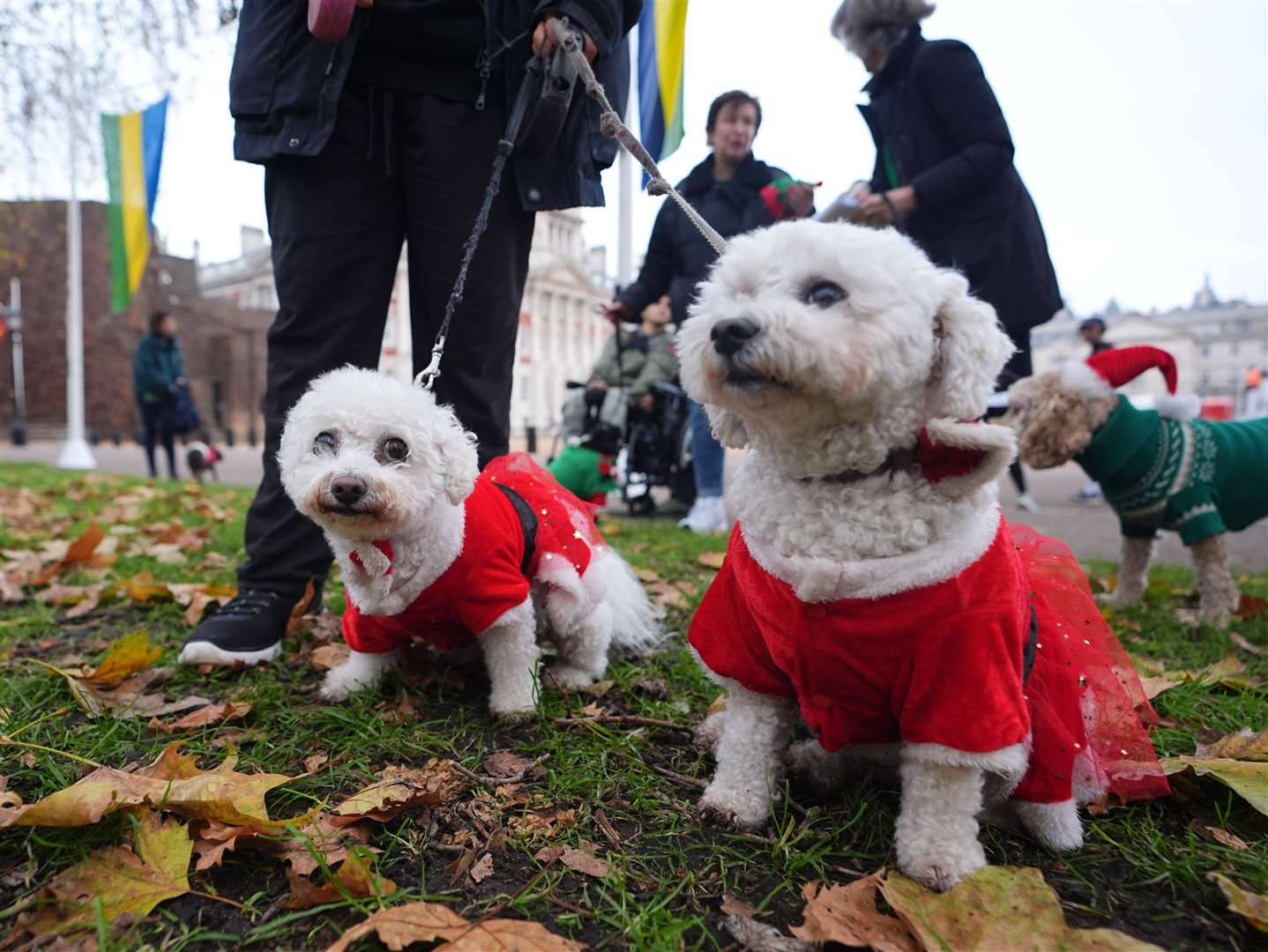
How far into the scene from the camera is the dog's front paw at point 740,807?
149cm

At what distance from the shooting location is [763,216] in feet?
15.3

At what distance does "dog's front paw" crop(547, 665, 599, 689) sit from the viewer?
2.22 metres

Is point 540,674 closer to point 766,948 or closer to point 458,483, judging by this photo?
point 458,483

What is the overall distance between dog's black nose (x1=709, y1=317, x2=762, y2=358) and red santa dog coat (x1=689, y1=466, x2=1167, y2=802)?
39 cm

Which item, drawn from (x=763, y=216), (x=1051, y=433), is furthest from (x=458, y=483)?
(x=763, y=216)

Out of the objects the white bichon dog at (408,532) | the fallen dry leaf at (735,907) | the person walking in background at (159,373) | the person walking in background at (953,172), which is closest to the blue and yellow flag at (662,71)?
the person walking in background at (953,172)

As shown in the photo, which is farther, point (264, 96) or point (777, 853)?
point (264, 96)

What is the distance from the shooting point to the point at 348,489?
1.80m

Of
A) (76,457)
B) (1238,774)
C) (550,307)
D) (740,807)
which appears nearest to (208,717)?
(740,807)

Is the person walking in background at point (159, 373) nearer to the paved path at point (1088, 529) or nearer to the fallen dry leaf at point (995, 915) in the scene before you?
the paved path at point (1088, 529)

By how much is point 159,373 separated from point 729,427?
32.5 ft

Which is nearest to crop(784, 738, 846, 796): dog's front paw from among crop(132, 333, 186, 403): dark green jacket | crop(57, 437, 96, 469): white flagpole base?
crop(132, 333, 186, 403): dark green jacket

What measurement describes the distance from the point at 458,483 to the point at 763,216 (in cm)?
339

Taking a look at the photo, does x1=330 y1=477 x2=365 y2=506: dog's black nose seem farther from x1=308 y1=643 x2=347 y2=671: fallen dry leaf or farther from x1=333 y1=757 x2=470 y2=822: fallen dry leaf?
x1=308 y1=643 x2=347 y2=671: fallen dry leaf
